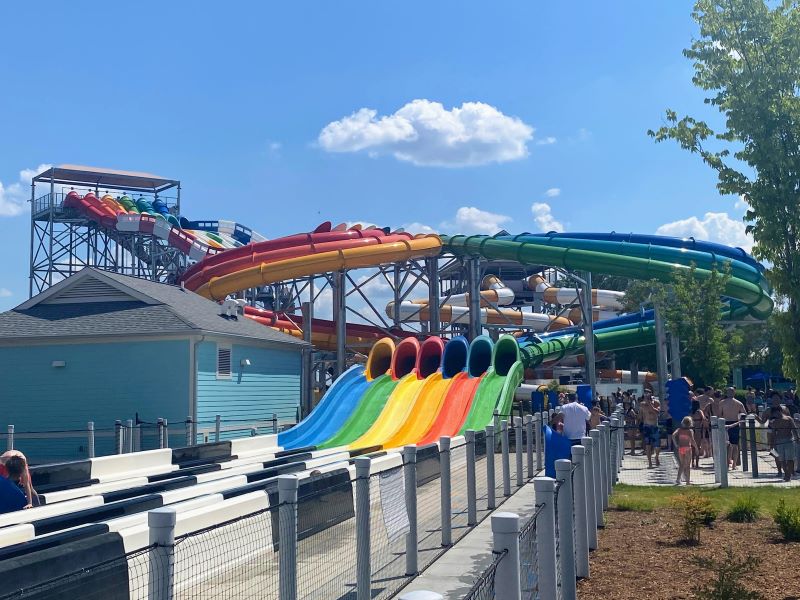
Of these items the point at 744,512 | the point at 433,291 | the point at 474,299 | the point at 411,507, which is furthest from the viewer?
the point at 433,291

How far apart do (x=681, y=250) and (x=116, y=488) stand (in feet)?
92.1

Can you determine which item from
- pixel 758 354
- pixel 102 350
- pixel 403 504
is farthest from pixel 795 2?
pixel 758 354

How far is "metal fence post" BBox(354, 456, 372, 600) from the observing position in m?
6.52

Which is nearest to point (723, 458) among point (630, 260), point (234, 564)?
point (234, 564)

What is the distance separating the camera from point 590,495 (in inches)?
361

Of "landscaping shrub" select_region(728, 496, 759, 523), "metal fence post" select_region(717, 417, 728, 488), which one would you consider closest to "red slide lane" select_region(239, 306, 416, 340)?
"metal fence post" select_region(717, 417, 728, 488)

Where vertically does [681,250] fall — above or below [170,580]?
above

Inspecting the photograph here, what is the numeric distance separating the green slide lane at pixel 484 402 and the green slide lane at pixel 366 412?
2.78 m

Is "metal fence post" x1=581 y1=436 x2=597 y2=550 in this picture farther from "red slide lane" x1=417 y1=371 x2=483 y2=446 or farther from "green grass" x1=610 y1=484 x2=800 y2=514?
"red slide lane" x1=417 y1=371 x2=483 y2=446

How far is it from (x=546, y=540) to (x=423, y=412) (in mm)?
16415

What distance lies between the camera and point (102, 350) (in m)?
21.5

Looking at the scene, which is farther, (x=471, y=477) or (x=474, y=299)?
(x=474, y=299)

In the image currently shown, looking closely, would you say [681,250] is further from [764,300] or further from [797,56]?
[797,56]

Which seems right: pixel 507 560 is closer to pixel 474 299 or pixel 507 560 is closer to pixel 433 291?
pixel 474 299
